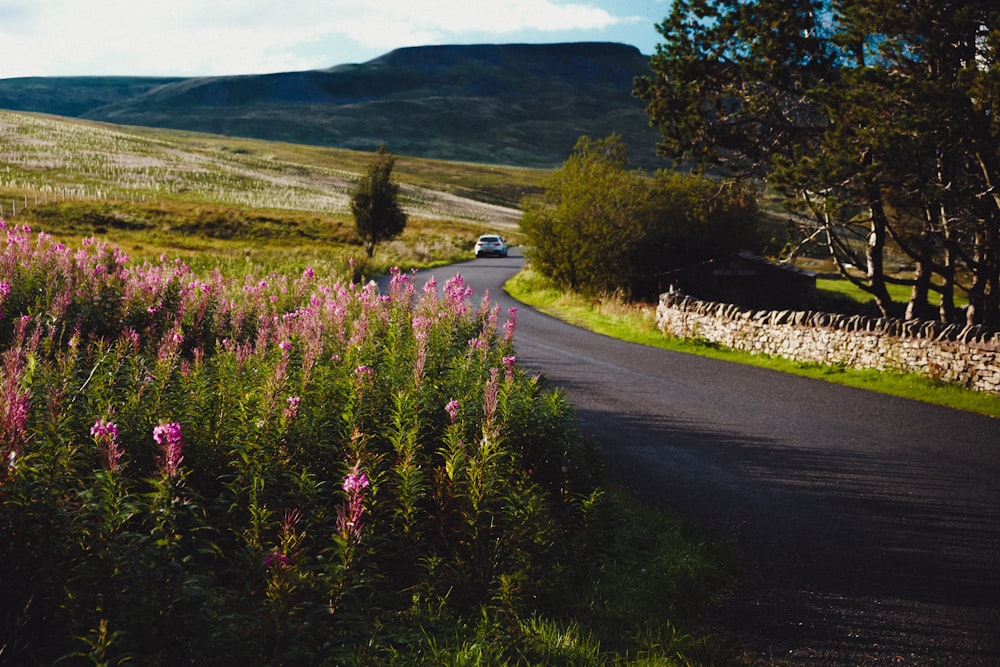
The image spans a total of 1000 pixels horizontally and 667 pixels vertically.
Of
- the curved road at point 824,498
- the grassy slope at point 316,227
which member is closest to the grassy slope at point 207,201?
the grassy slope at point 316,227

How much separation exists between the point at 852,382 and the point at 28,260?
564 inches

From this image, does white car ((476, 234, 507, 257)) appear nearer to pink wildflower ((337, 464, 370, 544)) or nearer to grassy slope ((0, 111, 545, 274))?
grassy slope ((0, 111, 545, 274))

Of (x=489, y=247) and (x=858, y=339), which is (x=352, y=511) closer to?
(x=858, y=339)

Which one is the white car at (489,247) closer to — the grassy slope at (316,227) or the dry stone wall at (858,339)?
the grassy slope at (316,227)

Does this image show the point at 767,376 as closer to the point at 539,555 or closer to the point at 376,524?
the point at 539,555

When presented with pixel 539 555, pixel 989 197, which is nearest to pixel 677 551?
pixel 539 555

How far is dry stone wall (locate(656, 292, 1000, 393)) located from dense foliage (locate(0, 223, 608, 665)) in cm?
937

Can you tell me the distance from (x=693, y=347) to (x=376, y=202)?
101ft

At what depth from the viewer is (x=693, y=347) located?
1953cm

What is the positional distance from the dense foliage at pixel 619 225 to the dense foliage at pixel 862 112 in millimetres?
6227

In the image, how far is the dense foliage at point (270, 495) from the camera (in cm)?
384

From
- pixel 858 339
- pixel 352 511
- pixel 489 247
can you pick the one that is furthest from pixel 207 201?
pixel 352 511

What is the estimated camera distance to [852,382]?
14.6 m

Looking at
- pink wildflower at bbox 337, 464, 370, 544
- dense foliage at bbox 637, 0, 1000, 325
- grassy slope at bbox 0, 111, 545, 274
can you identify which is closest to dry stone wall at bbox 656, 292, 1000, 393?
dense foliage at bbox 637, 0, 1000, 325
